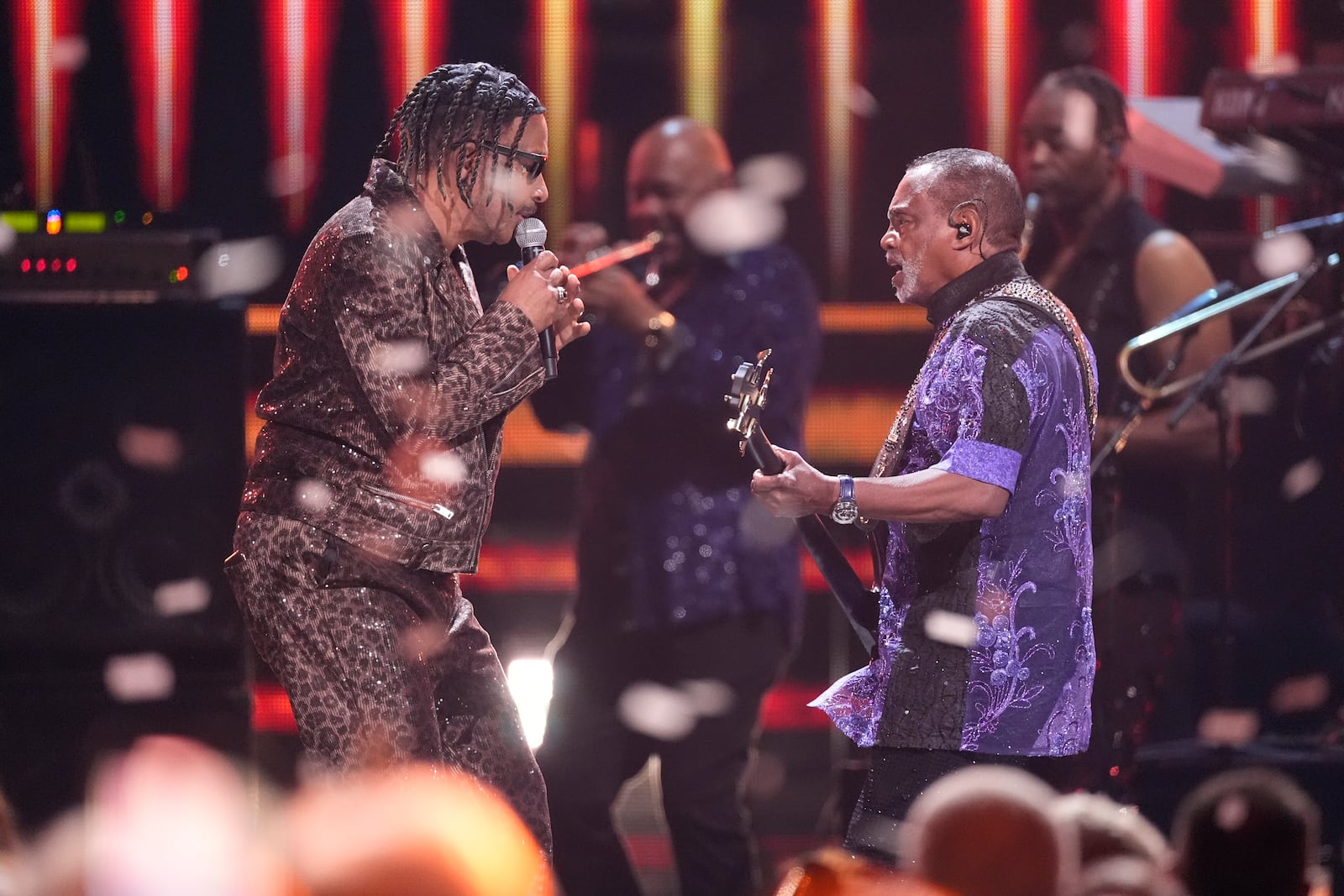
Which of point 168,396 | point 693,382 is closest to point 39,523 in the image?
point 168,396

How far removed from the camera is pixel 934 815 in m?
1.36

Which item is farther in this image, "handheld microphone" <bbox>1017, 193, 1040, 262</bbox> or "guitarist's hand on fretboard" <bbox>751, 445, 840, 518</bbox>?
"handheld microphone" <bbox>1017, 193, 1040, 262</bbox>

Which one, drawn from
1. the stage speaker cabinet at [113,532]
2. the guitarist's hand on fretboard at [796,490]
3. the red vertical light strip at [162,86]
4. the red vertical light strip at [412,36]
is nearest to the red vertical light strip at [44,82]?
the red vertical light strip at [162,86]

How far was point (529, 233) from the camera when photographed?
2.88 metres

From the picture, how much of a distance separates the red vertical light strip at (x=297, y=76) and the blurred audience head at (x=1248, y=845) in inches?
172

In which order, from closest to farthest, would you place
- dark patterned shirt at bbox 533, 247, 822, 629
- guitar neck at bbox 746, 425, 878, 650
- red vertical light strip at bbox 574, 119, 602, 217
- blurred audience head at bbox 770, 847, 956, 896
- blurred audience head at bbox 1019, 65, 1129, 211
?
1. blurred audience head at bbox 770, 847, 956, 896
2. guitar neck at bbox 746, 425, 878, 650
3. dark patterned shirt at bbox 533, 247, 822, 629
4. blurred audience head at bbox 1019, 65, 1129, 211
5. red vertical light strip at bbox 574, 119, 602, 217

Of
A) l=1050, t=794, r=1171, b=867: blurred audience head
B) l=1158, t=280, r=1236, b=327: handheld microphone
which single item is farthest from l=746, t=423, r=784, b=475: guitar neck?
l=1158, t=280, r=1236, b=327: handheld microphone

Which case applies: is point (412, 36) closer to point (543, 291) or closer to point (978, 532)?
point (543, 291)

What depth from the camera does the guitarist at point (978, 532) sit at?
260cm

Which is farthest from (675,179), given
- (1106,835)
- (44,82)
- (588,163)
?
(1106,835)

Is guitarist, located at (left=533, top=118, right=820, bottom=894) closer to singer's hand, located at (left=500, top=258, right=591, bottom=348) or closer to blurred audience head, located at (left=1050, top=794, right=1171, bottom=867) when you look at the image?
singer's hand, located at (left=500, top=258, right=591, bottom=348)

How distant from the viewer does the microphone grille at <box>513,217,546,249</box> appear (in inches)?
113

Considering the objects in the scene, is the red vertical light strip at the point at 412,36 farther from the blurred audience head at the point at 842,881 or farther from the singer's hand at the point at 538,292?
the blurred audience head at the point at 842,881

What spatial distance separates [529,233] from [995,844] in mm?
1773
